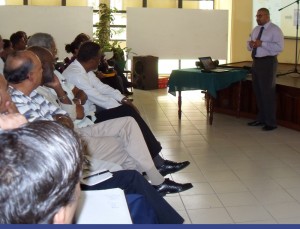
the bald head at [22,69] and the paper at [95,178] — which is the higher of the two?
the bald head at [22,69]

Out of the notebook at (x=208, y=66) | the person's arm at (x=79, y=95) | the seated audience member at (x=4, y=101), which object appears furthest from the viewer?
the notebook at (x=208, y=66)

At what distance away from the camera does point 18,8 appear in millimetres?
8789

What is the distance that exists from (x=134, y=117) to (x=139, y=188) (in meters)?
1.51

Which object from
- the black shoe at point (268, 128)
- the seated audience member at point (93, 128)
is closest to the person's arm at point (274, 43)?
the black shoe at point (268, 128)

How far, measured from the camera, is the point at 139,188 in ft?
7.54

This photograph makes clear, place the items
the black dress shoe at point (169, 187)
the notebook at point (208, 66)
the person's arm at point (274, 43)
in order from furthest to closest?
the notebook at point (208, 66) < the person's arm at point (274, 43) < the black dress shoe at point (169, 187)

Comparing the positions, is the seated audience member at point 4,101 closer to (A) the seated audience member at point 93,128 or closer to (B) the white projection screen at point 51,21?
(A) the seated audience member at point 93,128

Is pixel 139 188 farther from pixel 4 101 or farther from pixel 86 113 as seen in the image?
pixel 86 113

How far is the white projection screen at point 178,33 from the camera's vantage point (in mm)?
9258

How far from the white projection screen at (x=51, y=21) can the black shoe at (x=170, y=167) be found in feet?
18.1

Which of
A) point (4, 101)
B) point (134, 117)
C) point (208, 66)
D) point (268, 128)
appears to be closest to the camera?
point (4, 101)

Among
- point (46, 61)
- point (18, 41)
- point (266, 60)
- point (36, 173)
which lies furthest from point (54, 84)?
point (266, 60)

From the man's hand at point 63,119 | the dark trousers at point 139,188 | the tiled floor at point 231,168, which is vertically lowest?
the tiled floor at point 231,168

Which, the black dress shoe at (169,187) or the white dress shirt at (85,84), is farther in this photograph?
the white dress shirt at (85,84)
